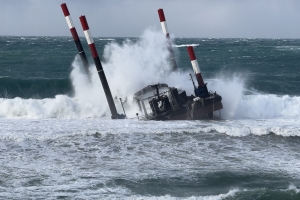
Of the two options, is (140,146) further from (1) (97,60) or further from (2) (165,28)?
(2) (165,28)

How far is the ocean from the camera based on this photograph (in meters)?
15.0

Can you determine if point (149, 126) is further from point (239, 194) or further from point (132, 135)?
point (239, 194)

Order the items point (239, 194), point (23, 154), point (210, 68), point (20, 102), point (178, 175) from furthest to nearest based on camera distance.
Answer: point (210, 68) → point (20, 102) → point (23, 154) → point (178, 175) → point (239, 194)

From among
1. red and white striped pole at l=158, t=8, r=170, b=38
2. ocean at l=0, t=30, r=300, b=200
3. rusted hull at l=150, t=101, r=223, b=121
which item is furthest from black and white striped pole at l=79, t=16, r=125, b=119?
red and white striped pole at l=158, t=8, r=170, b=38

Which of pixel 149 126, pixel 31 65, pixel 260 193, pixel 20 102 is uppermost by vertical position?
pixel 31 65

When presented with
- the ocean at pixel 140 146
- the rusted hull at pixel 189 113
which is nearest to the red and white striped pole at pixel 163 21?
the ocean at pixel 140 146

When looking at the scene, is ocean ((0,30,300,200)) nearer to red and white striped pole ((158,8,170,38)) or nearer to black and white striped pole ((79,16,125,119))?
black and white striped pole ((79,16,125,119))

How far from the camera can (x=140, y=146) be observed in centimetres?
2017

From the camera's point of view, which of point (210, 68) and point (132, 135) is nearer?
point (132, 135)

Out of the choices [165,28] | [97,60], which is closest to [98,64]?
[97,60]

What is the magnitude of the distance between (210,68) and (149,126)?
32.6 metres

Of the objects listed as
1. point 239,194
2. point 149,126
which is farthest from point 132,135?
point 239,194

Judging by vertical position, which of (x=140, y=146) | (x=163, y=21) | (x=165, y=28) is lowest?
(x=140, y=146)

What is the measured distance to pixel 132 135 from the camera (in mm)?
21969
